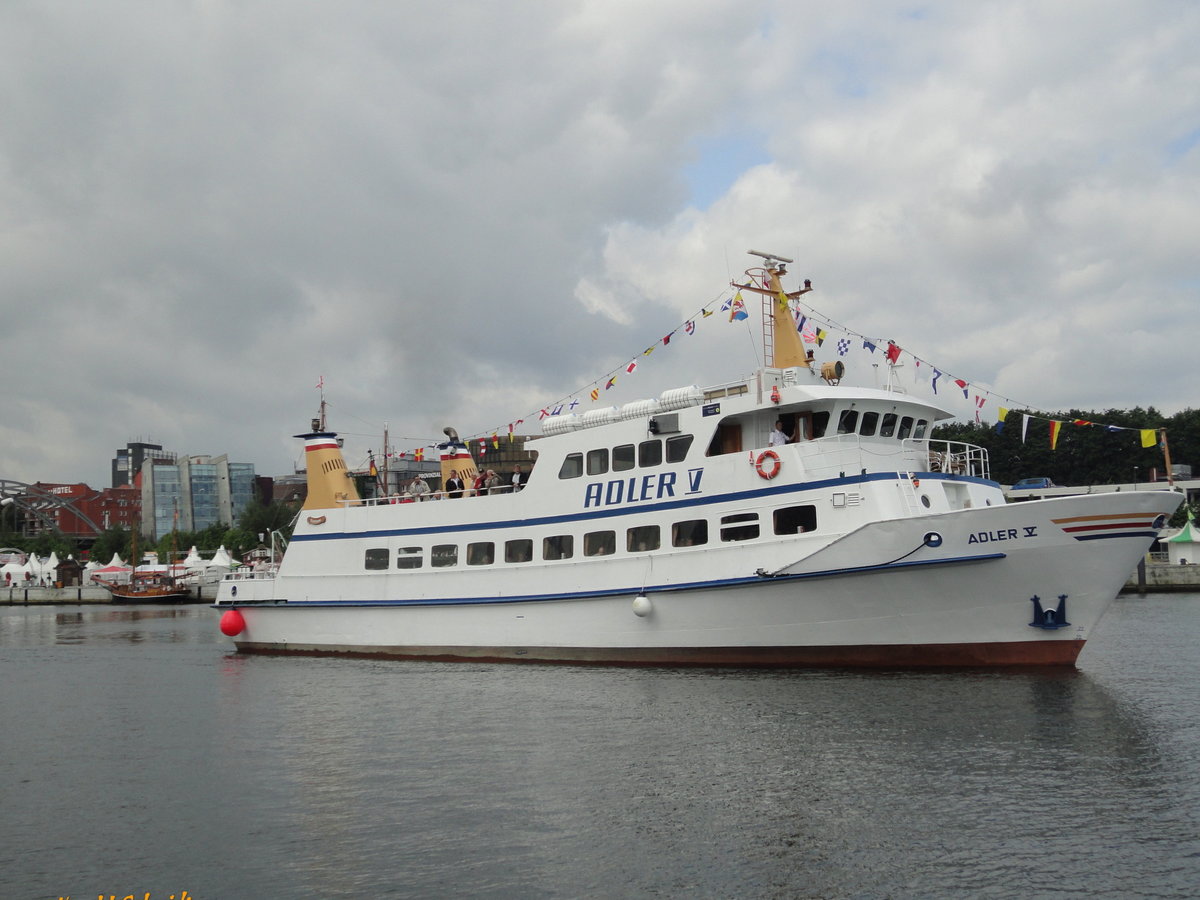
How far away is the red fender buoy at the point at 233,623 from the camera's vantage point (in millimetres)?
28484

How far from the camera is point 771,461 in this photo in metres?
20.0

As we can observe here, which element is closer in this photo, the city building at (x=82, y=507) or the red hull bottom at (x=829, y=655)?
the red hull bottom at (x=829, y=655)

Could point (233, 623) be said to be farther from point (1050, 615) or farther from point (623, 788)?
point (1050, 615)

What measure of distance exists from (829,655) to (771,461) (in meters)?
3.87

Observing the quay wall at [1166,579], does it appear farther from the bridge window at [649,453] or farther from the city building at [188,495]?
the city building at [188,495]

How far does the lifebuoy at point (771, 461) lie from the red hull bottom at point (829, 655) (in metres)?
3.37

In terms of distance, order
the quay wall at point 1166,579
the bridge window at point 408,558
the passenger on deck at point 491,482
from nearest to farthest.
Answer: the passenger on deck at point 491,482, the bridge window at point 408,558, the quay wall at point 1166,579

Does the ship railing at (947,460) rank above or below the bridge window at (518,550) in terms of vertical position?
above

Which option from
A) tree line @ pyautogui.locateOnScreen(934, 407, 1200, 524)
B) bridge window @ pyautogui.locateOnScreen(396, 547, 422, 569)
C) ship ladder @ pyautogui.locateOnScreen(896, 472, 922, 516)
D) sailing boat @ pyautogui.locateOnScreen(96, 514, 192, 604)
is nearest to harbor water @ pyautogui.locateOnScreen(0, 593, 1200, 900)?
ship ladder @ pyautogui.locateOnScreen(896, 472, 922, 516)

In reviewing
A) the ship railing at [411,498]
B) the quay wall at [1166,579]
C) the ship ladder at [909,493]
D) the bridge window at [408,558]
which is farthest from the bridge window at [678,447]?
the quay wall at [1166,579]

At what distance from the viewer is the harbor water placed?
30.8 feet

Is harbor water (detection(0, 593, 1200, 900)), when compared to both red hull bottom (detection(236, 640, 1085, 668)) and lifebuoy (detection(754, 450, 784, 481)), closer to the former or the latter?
red hull bottom (detection(236, 640, 1085, 668))

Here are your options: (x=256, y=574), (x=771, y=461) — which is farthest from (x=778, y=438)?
(x=256, y=574)

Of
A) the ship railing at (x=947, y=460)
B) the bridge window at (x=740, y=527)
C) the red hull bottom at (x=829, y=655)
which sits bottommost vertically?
the red hull bottom at (x=829, y=655)
